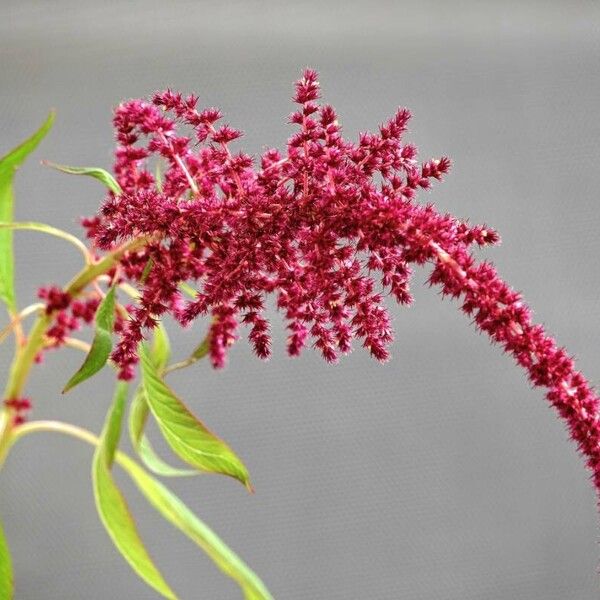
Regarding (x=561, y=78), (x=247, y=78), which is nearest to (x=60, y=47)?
(x=247, y=78)

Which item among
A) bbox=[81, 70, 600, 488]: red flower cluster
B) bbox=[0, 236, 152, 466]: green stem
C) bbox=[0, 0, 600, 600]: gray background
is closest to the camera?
bbox=[81, 70, 600, 488]: red flower cluster

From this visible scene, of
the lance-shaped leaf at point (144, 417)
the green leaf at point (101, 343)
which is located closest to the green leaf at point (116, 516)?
the lance-shaped leaf at point (144, 417)

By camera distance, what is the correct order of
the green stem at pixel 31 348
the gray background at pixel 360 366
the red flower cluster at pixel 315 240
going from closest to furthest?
the red flower cluster at pixel 315 240
the green stem at pixel 31 348
the gray background at pixel 360 366

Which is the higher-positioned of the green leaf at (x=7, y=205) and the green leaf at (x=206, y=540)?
the green leaf at (x=7, y=205)

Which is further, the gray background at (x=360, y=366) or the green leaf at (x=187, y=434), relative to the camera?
the gray background at (x=360, y=366)

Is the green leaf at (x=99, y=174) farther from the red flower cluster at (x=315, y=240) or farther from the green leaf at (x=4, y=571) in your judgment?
the green leaf at (x=4, y=571)

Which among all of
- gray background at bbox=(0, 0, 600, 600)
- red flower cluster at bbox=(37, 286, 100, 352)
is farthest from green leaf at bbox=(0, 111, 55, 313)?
gray background at bbox=(0, 0, 600, 600)

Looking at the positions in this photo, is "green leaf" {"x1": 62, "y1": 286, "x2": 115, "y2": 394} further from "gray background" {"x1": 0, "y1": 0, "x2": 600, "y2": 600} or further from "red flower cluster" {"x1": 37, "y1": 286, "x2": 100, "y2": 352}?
"gray background" {"x1": 0, "y1": 0, "x2": 600, "y2": 600}
